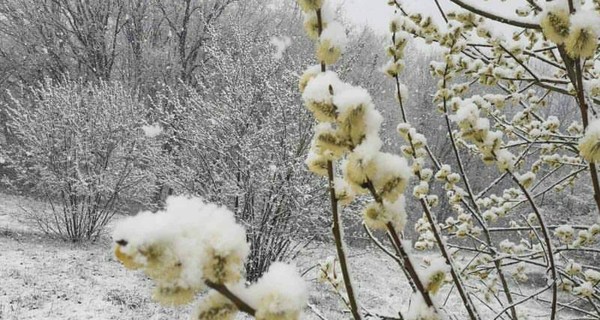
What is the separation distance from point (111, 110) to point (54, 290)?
374 centimetres

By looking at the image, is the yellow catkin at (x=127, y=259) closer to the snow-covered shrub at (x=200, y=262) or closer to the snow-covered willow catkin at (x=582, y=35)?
the snow-covered shrub at (x=200, y=262)

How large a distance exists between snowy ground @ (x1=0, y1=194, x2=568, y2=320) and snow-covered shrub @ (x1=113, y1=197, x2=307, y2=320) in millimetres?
3194

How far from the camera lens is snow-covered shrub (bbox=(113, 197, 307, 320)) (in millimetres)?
510

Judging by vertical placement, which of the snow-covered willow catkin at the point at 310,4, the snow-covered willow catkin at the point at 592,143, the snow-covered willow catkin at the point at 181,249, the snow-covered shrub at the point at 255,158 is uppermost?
the snow-covered shrub at the point at 255,158

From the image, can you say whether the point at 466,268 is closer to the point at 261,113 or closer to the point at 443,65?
the point at 443,65

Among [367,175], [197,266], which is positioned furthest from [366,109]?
[197,266]

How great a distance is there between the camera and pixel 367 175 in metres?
0.68

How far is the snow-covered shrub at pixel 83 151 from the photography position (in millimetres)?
7895

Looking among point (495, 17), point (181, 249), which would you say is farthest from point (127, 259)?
point (495, 17)

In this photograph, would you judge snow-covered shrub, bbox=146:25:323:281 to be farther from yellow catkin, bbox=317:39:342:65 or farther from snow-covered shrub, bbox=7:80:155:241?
yellow catkin, bbox=317:39:342:65

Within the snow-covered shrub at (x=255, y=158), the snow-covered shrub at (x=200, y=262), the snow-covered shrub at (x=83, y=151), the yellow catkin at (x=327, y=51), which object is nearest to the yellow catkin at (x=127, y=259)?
the snow-covered shrub at (x=200, y=262)

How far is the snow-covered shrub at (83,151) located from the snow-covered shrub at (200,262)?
24.7ft

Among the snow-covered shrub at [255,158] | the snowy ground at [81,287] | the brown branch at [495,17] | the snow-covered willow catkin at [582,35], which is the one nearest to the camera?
the snow-covered willow catkin at [582,35]

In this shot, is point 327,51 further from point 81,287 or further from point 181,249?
point 81,287
